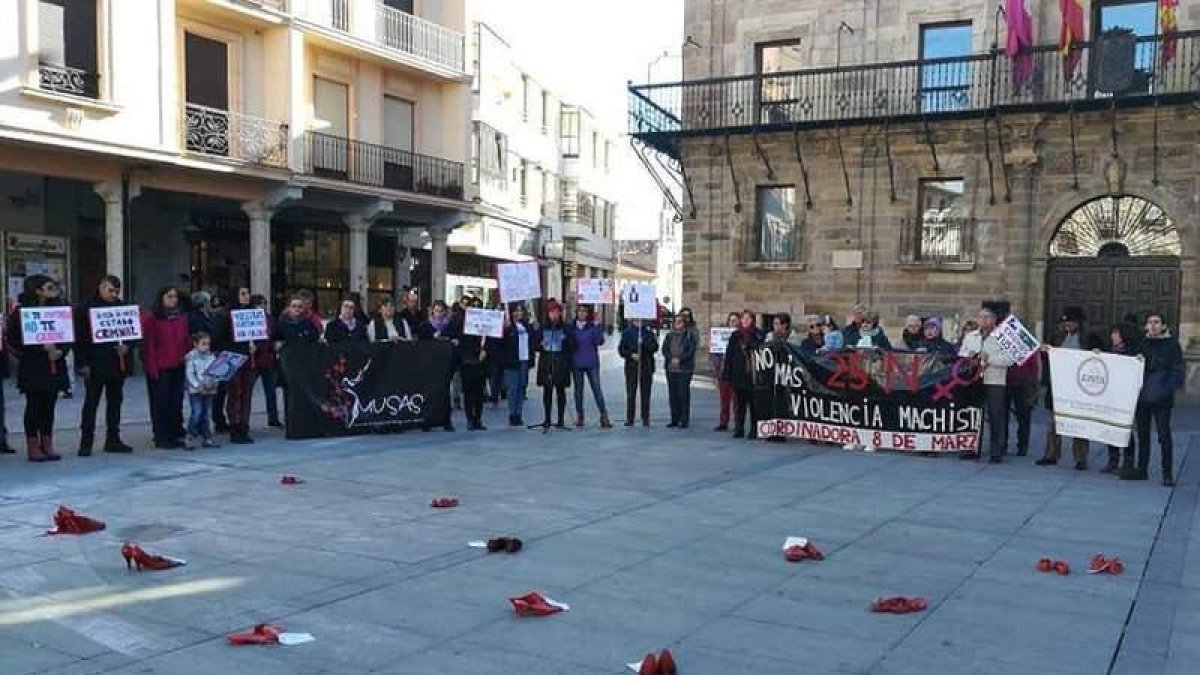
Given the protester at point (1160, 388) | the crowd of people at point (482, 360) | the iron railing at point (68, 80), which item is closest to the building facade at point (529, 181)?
the iron railing at point (68, 80)

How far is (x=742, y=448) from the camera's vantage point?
1261 cm

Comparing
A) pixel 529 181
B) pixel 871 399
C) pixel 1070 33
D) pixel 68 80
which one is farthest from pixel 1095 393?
pixel 529 181

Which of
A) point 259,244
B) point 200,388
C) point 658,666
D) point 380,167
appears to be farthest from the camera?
point 380,167

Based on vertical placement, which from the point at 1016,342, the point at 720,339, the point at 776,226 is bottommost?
the point at 720,339

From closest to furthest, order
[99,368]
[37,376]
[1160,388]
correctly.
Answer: [37,376] → [1160,388] → [99,368]

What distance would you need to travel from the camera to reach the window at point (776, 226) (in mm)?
22438

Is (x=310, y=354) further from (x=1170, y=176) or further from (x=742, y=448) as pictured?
(x=1170, y=176)

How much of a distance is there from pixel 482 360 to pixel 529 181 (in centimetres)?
2791

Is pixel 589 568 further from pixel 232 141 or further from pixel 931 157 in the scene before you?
pixel 232 141

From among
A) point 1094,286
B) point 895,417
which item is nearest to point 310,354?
point 895,417

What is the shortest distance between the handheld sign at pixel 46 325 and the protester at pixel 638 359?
7295 millimetres

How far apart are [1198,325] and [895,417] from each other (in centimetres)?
955

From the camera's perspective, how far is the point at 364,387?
12930 millimetres

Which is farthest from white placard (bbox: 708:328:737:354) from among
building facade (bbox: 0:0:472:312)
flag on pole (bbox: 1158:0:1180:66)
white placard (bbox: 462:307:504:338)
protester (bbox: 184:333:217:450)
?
building facade (bbox: 0:0:472:312)
